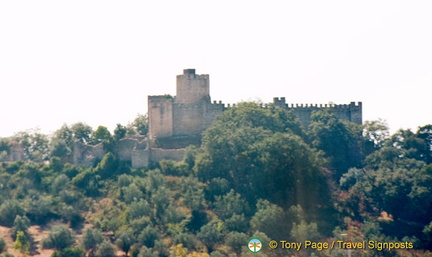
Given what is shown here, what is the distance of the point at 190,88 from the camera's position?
71062mm

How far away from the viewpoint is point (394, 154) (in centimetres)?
6831

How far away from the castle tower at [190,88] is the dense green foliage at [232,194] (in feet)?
9.99

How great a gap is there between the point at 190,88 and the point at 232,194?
1224 cm

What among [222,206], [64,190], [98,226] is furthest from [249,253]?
[64,190]

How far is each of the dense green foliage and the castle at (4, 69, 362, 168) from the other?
929 millimetres

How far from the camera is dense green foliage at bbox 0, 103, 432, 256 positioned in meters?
57.9

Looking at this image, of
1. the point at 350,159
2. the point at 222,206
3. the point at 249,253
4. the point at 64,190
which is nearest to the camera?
the point at 249,253

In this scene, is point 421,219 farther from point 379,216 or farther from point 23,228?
point 23,228

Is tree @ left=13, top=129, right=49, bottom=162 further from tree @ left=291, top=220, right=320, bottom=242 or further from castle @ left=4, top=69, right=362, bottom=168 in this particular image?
tree @ left=291, top=220, right=320, bottom=242

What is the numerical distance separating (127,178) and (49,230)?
618cm

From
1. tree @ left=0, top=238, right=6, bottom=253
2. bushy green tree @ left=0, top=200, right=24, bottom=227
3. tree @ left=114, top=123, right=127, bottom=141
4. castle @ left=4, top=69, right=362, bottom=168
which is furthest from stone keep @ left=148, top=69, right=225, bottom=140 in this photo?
tree @ left=0, top=238, right=6, bottom=253

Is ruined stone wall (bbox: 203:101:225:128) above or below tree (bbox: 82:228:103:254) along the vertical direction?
above

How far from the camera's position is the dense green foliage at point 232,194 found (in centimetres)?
5791

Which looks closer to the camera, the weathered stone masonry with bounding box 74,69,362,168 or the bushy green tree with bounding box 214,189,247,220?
the bushy green tree with bounding box 214,189,247,220
